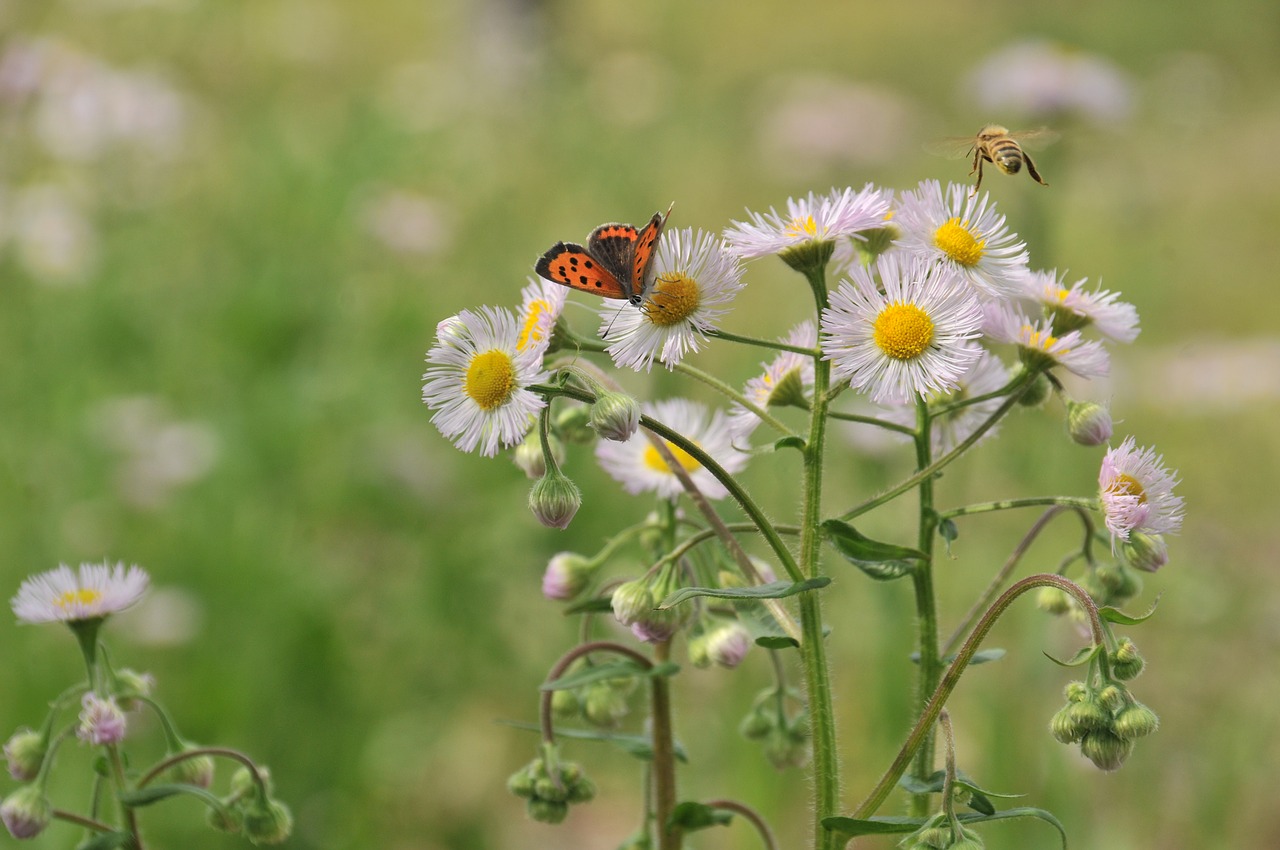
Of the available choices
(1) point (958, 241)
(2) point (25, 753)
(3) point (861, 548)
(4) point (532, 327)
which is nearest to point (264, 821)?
(2) point (25, 753)

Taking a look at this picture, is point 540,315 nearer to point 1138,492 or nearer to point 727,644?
point 727,644

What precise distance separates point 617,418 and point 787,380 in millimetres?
282

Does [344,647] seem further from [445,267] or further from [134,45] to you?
[134,45]

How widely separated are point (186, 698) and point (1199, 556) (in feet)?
9.24

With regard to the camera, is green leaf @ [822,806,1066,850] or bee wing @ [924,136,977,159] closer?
green leaf @ [822,806,1066,850]

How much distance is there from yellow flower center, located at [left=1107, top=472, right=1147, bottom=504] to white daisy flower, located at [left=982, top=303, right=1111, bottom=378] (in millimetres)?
125

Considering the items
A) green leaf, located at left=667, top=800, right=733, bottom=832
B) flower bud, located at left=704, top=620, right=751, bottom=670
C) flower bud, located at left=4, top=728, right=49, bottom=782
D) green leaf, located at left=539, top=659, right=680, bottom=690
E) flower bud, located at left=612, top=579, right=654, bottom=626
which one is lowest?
green leaf, located at left=667, top=800, right=733, bottom=832

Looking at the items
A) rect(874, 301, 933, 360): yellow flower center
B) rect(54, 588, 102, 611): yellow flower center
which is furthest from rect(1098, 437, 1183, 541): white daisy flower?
rect(54, 588, 102, 611): yellow flower center

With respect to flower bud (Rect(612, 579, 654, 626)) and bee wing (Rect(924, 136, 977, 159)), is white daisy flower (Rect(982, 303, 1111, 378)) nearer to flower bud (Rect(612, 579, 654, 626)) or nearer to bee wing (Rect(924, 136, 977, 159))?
flower bud (Rect(612, 579, 654, 626))

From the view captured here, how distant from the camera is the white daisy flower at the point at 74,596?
4.71 ft

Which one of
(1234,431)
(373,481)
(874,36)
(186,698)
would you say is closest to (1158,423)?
(1234,431)

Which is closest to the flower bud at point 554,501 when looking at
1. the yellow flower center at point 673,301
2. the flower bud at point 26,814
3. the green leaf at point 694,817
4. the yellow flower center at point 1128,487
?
the yellow flower center at point 673,301

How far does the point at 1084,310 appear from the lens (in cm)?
145

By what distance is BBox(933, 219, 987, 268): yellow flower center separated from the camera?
1.32 metres
